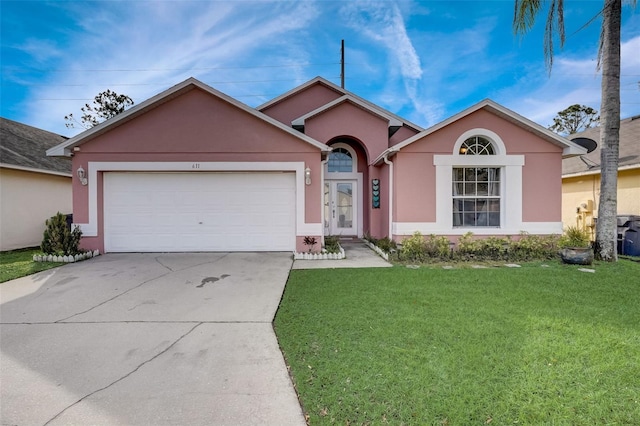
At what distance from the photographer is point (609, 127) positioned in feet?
25.2

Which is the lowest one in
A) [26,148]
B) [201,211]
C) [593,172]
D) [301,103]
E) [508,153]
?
[201,211]

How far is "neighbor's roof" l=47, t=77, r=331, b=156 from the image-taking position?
27.6 ft

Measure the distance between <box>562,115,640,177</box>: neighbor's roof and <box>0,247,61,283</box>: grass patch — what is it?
57.5ft

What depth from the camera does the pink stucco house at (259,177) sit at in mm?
8648

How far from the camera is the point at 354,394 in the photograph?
97.9 inches

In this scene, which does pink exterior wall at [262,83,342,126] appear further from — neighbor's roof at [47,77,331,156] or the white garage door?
the white garage door

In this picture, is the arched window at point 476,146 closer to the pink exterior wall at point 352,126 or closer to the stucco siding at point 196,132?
the pink exterior wall at point 352,126

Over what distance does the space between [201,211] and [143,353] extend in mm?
6110

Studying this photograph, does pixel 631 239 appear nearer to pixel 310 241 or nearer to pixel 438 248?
pixel 438 248

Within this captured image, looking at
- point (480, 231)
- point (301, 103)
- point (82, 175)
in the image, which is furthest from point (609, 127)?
point (82, 175)

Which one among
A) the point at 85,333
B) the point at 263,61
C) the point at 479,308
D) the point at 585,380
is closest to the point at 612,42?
the point at 479,308

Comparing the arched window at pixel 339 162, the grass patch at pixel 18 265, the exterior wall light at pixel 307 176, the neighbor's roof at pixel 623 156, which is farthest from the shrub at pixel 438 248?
the grass patch at pixel 18 265

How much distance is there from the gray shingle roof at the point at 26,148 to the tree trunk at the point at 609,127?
15853 millimetres

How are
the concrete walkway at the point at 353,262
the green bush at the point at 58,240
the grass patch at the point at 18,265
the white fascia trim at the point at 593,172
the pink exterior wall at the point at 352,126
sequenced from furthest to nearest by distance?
the pink exterior wall at the point at 352,126, the white fascia trim at the point at 593,172, the green bush at the point at 58,240, the concrete walkway at the point at 353,262, the grass patch at the point at 18,265
